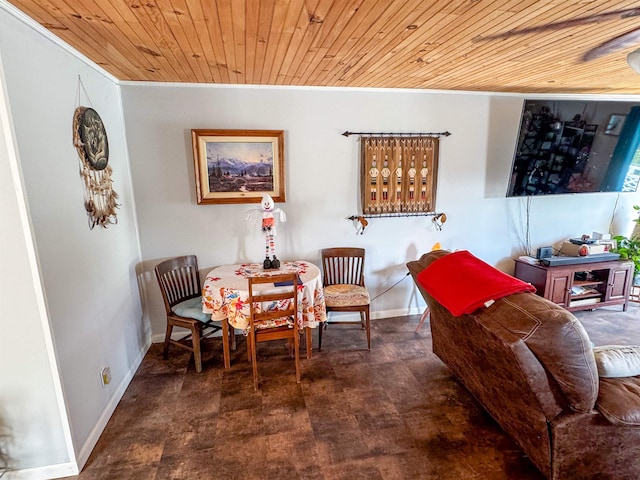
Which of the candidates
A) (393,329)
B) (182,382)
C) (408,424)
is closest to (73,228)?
(182,382)

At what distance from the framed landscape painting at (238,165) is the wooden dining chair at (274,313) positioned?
1032mm

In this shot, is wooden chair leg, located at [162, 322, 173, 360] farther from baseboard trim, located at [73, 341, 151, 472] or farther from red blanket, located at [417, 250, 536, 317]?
red blanket, located at [417, 250, 536, 317]

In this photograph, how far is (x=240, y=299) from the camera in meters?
2.64

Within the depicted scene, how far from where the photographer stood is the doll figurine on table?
3.04m

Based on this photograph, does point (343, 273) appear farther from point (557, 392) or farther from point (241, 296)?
point (557, 392)

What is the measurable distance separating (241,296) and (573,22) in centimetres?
270

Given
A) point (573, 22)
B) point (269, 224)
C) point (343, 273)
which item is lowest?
point (343, 273)

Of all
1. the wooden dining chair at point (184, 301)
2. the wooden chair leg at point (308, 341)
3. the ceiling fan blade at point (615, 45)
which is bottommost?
the wooden chair leg at point (308, 341)

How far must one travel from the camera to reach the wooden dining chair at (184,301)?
9.26 feet

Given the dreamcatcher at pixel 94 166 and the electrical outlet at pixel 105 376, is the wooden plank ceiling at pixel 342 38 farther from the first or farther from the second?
the electrical outlet at pixel 105 376

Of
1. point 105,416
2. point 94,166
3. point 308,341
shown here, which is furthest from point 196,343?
point 94,166

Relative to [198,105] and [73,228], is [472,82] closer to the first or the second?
[198,105]

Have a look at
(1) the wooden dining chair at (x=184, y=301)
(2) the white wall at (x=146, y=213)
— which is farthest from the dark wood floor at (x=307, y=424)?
(2) the white wall at (x=146, y=213)

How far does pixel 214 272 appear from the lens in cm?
307
